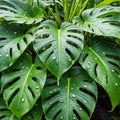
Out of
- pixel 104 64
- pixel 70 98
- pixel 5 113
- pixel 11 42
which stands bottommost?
pixel 5 113

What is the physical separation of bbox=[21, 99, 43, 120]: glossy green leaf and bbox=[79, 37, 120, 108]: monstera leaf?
0.37 metres

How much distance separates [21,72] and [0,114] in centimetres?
28

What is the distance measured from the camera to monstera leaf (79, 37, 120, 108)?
1.82 meters

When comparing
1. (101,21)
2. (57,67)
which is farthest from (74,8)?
(57,67)

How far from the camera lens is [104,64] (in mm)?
1902

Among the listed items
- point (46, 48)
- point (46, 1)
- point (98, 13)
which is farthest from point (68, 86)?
point (46, 1)

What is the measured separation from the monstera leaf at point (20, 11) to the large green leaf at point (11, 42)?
0.09 meters

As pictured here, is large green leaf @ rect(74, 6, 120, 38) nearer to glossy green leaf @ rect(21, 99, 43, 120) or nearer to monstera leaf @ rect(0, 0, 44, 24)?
monstera leaf @ rect(0, 0, 44, 24)

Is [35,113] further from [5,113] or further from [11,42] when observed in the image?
[11,42]

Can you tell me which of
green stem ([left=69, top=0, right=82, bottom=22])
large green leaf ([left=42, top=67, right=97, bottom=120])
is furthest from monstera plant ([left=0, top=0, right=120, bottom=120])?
green stem ([left=69, top=0, right=82, bottom=22])

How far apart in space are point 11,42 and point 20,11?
1.19 feet

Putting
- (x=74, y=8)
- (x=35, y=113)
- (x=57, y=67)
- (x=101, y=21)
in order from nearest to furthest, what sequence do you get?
(x=57, y=67) → (x=35, y=113) → (x=101, y=21) → (x=74, y=8)

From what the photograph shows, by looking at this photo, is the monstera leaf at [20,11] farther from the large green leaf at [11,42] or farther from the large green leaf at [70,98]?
the large green leaf at [70,98]

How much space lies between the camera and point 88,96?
1838 millimetres
